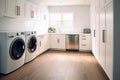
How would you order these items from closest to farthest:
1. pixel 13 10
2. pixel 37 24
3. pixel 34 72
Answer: pixel 34 72, pixel 13 10, pixel 37 24

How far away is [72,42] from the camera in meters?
6.32

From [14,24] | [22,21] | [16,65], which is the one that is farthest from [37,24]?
[16,65]

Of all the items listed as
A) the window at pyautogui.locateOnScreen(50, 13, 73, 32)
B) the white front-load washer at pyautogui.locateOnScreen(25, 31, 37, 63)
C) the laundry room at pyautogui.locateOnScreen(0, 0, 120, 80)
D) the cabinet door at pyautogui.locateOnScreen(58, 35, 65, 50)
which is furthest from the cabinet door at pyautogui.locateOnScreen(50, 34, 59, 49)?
the white front-load washer at pyautogui.locateOnScreen(25, 31, 37, 63)

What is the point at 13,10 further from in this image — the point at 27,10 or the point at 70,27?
the point at 70,27

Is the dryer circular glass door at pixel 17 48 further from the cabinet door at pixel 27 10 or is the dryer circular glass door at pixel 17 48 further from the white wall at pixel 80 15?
the white wall at pixel 80 15

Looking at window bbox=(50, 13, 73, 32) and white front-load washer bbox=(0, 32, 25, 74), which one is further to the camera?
window bbox=(50, 13, 73, 32)

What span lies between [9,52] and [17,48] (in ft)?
1.33

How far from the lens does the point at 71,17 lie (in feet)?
23.1

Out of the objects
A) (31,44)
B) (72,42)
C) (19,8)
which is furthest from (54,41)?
(19,8)

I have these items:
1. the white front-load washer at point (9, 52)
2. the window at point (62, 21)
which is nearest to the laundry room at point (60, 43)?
the white front-load washer at point (9, 52)

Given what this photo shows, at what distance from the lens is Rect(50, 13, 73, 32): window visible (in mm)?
7089

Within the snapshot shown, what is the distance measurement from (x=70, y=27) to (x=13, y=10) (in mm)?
4022

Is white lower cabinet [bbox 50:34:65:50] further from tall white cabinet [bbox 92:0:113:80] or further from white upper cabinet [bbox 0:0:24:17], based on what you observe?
tall white cabinet [bbox 92:0:113:80]

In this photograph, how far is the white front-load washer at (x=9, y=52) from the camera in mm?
2951
